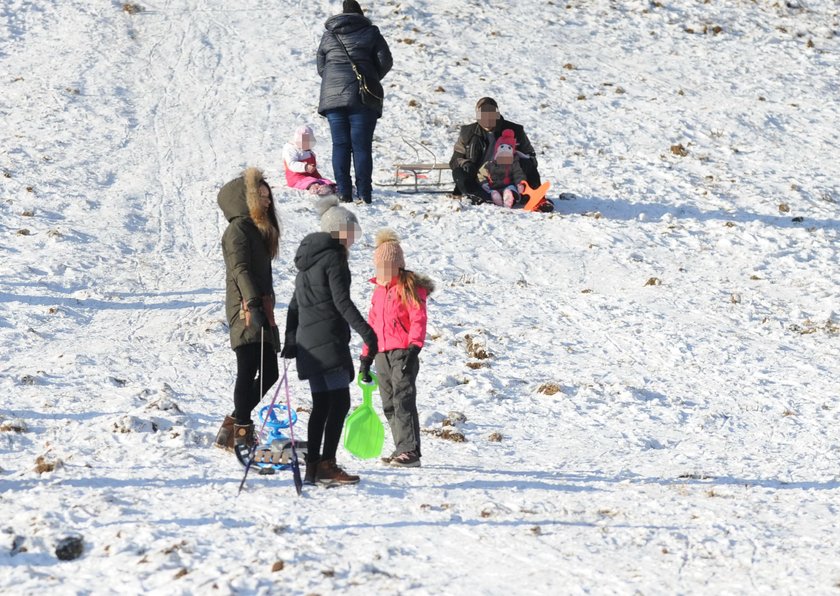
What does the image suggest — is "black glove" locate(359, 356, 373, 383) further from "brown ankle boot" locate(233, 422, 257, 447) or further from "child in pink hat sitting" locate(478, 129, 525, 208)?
"child in pink hat sitting" locate(478, 129, 525, 208)

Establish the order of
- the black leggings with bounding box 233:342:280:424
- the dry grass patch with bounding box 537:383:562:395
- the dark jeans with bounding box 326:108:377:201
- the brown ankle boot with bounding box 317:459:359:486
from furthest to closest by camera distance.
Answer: the dark jeans with bounding box 326:108:377:201
the dry grass patch with bounding box 537:383:562:395
the black leggings with bounding box 233:342:280:424
the brown ankle boot with bounding box 317:459:359:486

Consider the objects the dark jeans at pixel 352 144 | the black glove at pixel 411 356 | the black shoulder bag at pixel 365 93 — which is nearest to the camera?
the black glove at pixel 411 356

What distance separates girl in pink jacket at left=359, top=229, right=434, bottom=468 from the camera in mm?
6301

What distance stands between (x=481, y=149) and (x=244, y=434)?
706 cm

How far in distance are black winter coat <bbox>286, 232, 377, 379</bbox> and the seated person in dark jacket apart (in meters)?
7.01

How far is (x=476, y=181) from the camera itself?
12773 mm

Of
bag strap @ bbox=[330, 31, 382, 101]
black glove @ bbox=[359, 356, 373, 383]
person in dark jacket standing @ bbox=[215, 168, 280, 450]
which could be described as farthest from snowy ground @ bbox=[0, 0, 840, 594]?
bag strap @ bbox=[330, 31, 382, 101]

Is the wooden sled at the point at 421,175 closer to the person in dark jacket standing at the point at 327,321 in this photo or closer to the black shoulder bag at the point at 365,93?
the black shoulder bag at the point at 365,93

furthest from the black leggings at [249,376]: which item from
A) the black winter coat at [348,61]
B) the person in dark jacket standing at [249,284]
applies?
the black winter coat at [348,61]

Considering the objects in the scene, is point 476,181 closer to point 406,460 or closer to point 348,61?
point 348,61

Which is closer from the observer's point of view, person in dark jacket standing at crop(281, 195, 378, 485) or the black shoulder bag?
person in dark jacket standing at crop(281, 195, 378, 485)

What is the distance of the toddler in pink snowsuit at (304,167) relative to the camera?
1266 cm

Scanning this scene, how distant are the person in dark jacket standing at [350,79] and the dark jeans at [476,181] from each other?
121 cm

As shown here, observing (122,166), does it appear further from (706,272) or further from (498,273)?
(706,272)
